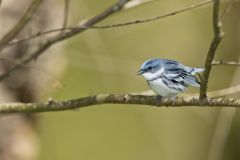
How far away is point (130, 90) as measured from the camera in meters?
3.80

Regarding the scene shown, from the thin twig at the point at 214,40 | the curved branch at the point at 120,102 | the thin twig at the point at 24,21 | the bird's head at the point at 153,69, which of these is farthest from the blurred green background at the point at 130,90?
the thin twig at the point at 214,40

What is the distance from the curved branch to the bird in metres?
0.08

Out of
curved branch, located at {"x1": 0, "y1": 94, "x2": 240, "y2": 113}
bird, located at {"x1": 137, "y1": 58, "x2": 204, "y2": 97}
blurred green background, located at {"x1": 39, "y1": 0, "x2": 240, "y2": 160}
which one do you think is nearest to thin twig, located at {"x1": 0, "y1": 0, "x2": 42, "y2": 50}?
curved branch, located at {"x1": 0, "y1": 94, "x2": 240, "y2": 113}

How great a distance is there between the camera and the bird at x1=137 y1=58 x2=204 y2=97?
6.37 feet

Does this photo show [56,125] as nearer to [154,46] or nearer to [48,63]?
[48,63]

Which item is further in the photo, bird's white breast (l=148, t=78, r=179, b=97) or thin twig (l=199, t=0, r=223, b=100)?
bird's white breast (l=148, t=78, r=179, b=97)

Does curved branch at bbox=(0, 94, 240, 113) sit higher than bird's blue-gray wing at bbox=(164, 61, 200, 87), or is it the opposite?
bird's blue-gray wing at bbox=(164, 61, 200, 87)

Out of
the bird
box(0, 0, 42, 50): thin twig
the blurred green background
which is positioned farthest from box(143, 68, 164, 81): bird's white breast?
the blurred green background

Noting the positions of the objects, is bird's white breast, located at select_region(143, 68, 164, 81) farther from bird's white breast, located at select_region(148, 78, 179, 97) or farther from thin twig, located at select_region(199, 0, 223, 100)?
thin twig, located at select_region(199, 0, 223, 100)

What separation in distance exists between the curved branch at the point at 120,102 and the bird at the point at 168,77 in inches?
3.1

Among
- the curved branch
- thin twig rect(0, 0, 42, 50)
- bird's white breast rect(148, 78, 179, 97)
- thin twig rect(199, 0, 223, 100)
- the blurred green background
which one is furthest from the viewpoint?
the blurred green background

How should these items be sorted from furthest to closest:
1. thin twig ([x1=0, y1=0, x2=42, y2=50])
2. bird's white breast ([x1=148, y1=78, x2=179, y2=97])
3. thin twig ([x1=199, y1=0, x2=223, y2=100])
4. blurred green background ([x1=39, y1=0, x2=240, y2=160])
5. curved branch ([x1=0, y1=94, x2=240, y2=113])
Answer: blurred green background ([x1=39, y1=0, x2=240, y2=160]) → thin twig ([x1=0, y1=0, x2=42, y2=50]) → bird's white breast ([x1=148, y1=78, x2=179, y2=97]) → curved branch ([x1=0, y1=94, x2=240, y2=113]) → thin twig ([x1=199, y1=0, x2=223, y2=100])

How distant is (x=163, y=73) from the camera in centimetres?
A: 199

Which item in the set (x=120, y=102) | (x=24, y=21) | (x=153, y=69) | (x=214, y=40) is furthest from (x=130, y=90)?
(x=214, y=40)
